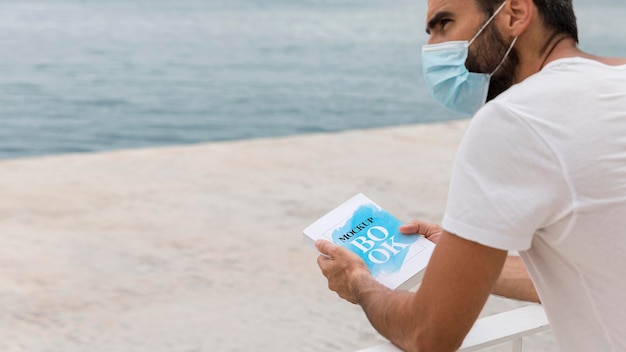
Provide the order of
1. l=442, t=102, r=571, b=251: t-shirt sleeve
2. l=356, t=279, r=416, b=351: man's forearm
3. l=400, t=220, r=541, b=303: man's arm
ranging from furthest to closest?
l=400, t=220, r=541, b=303: man's arm
l=356, t=279, r=416, b=351: man's forearm
l=442, t=102, r=571, b=251: t-shirt sleeve

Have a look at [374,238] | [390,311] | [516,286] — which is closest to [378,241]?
[374,238]

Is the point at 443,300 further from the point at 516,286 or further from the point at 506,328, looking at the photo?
the point at 516,286

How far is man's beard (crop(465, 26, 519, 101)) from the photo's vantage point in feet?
3.99

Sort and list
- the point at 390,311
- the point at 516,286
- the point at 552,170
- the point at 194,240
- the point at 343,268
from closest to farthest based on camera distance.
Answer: the point at 552,170 → the point at 390,311 → the point at 343,268 → the point at 516,286 → the point at 194,240

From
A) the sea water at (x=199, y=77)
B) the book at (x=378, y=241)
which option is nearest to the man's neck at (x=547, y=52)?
the book at (x=378, y=241)

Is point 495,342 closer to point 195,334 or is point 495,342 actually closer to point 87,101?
point 195,334

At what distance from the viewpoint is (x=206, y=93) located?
46.3ft

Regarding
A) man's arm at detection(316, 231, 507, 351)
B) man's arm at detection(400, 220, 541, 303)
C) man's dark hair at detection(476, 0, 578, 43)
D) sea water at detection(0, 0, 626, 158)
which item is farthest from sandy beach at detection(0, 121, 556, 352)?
sea water at detection(0, 0, 626, 158)

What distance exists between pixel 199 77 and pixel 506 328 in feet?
49.6

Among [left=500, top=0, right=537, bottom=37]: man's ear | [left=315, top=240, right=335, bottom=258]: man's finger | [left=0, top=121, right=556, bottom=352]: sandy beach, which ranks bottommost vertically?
[left=0, top=121, right=556, bottom=352]: sandy beach

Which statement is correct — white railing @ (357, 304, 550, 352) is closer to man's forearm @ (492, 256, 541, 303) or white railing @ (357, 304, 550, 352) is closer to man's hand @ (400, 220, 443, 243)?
man's forearm @ (492, 256, 541, 303)

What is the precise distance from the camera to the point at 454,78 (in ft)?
4.79

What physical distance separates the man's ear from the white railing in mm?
421

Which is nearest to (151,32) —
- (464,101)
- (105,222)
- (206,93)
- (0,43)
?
(0,43)
